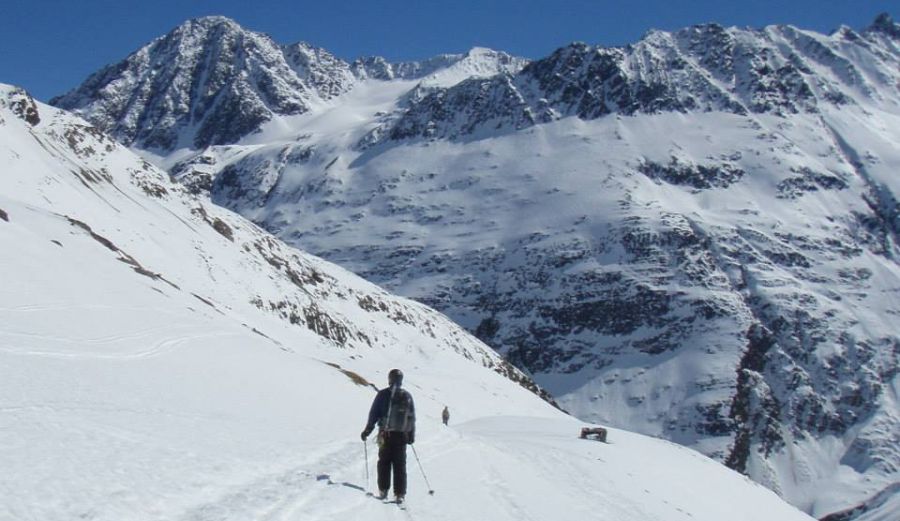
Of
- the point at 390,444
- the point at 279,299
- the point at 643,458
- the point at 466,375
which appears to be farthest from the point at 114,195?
the point at 390,444

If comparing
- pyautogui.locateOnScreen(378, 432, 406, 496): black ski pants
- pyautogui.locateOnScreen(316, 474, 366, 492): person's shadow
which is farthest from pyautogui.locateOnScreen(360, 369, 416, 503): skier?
pyautogui.locateOnScreen(316, 474, 366, 492): person's shadow

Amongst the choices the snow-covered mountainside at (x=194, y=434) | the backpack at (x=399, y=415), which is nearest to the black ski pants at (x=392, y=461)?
the backpack at (x=399, y=415)

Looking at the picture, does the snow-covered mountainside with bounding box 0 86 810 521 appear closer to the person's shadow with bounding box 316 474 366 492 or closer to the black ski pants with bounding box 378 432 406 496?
the person's shadow with bounding box 316 474 366 492

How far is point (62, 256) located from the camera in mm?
29656

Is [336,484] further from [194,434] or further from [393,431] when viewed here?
[194,434]

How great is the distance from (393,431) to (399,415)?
27cm

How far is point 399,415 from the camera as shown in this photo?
1355cm

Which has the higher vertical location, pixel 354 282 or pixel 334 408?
pixel 354 282

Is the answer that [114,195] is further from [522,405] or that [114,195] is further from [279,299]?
[522,405]

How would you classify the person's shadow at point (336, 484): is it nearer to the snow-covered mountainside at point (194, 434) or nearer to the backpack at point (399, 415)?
the snow-covered mountainside at point (194, 434)

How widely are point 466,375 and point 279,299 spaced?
63.0 feet

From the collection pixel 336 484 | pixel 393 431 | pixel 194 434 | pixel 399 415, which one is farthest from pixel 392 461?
pixel 194 434

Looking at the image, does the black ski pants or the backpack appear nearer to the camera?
the black ski pants

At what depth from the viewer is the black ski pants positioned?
13055mm
